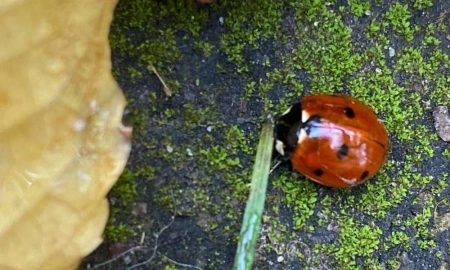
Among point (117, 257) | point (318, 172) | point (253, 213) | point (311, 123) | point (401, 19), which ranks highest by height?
point (401, 19)

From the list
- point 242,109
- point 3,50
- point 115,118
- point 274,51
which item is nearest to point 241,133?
point 242,109

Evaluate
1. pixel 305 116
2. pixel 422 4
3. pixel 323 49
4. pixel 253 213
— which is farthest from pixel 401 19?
pixel 253 213

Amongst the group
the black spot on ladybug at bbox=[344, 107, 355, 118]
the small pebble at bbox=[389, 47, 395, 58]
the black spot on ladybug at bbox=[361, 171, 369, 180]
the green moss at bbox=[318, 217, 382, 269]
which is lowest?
the green moss at bbox=[318, 217, 382, 269]

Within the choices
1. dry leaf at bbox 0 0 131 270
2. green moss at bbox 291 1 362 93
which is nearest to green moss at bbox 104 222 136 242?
dry leaf at bbox 0 0 131 270

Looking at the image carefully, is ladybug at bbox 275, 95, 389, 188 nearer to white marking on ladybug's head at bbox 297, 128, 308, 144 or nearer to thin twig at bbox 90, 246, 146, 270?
white marking on ladybug's head at bbox 297, 128, 308, 144

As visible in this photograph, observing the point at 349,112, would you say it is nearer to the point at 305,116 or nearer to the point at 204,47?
the point at 305,116

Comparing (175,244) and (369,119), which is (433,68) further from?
(175,244)
